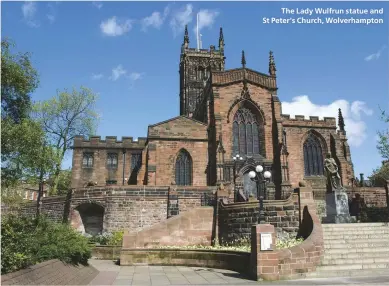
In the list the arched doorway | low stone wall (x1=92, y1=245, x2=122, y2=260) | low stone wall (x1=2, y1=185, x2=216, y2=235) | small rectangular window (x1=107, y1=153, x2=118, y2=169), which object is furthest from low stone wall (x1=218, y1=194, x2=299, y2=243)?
small rectangular window (x1=107, y1=153, x2=118, y2=169)

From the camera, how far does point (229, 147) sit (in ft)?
102

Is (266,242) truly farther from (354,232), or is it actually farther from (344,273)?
(354,232)

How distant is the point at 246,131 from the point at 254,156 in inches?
95.8

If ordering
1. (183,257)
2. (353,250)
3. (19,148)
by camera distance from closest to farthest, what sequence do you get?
1. (353,250)
2. (183,257)
3. (19,148)

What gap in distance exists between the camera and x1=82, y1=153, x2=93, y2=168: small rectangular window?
35.2 meters

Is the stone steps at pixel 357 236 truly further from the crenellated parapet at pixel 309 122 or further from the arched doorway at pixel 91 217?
the crenellated parapet at pixel 309 122

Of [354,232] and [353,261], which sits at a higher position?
[354,232]

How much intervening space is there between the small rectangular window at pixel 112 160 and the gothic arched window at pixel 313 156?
18.5 metres

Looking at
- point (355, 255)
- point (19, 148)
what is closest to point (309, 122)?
point (355, 255)

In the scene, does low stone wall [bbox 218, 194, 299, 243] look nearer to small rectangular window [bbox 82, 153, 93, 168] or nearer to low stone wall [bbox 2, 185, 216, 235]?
low stone wall [bbox 2, 185, 216, 235]

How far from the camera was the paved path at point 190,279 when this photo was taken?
10.1 metres

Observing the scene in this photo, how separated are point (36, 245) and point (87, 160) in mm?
26720

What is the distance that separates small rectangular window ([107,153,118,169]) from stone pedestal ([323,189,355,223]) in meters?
23.5

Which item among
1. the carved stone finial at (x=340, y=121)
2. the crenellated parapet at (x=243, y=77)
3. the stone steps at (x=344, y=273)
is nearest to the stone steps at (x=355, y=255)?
the stone steps at (x=344, y=273)
